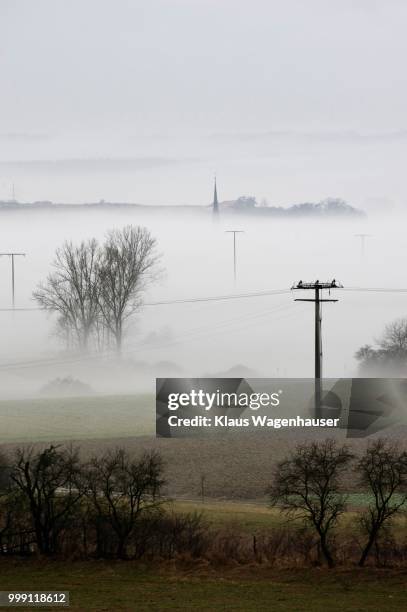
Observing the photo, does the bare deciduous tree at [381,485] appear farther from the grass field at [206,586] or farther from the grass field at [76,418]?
the grass field at [76,418]

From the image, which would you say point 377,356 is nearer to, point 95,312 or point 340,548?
point 95,312

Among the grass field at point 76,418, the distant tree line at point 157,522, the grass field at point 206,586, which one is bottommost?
the grass field at point 206,586

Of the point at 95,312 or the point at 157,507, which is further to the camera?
the point at 95,312

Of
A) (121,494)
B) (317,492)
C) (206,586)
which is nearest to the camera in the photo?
(206,586)

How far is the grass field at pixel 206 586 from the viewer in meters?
33.6

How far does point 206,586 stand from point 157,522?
4.78 m

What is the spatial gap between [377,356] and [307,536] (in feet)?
210

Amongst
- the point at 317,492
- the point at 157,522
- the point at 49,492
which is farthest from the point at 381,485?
the point at 49,492

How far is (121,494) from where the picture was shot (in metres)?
42.0

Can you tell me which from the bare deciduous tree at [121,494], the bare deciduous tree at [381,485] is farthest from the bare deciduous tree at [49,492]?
the bare deciduous tree at [381,485]

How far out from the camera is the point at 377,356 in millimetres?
102750

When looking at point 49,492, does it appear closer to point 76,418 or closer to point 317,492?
point 317,492

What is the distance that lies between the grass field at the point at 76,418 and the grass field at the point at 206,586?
25572mm

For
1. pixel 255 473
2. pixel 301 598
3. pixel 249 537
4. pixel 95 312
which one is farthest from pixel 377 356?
pixel 301 598
